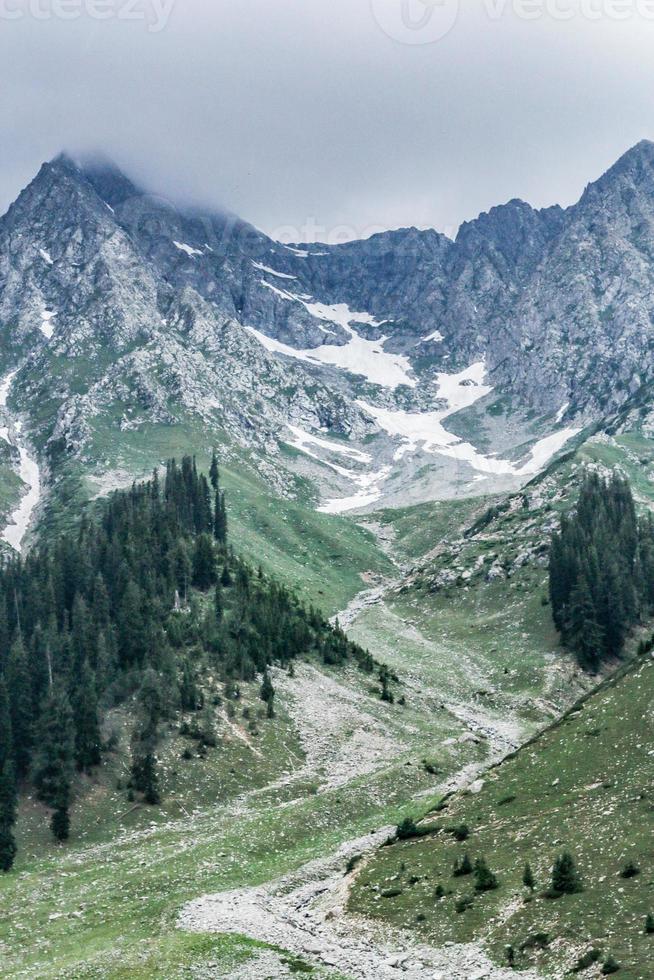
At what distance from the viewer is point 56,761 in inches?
2734

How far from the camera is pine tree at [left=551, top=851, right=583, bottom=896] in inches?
1452

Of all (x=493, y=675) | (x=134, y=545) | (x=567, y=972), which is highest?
(x=134, y=545)

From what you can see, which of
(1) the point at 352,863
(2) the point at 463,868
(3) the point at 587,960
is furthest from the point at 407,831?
(3) the point at 587,960

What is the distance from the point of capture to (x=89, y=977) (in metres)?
39.1

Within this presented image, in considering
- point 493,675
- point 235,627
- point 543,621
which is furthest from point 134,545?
point 543,621

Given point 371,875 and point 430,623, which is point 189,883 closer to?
point 371,875

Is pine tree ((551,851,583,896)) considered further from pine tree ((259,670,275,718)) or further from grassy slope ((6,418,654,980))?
pine tree ((259,670,275,718))

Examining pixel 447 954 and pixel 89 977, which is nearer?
pixel 447 954

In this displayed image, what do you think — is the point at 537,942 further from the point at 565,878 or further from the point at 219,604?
the point at 219,604

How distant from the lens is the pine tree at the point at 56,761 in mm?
65500

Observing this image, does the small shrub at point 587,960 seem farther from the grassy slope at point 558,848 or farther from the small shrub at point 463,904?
the small shrub at point 463,904

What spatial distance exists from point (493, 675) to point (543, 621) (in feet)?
64.5

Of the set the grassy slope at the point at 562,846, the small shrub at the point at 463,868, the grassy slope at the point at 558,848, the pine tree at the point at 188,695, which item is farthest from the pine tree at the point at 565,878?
the pine tree at the point at 188,695

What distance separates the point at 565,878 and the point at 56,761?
152 ft
